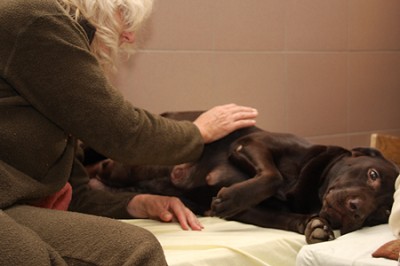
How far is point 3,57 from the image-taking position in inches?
62.6

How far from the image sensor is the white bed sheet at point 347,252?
1.59m

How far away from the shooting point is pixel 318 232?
1.98 metres

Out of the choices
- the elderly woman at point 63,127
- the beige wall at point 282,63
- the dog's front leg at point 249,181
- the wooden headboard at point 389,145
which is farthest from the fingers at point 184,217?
the wooden headboard at point 389,145

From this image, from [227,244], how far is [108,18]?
76cm

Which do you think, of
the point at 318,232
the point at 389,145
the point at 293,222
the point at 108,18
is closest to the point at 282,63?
the point at 389,145

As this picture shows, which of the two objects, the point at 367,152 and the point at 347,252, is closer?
the point at 347,252

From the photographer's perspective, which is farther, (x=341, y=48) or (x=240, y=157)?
(x=341, y=48)

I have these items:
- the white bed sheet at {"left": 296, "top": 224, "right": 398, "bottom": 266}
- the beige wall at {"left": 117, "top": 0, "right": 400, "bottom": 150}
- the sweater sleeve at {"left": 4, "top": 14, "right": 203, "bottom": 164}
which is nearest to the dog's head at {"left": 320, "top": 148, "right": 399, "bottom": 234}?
the white bed sheet at {"left": 296, "top": 224, "right": 398, "bottom": 266}

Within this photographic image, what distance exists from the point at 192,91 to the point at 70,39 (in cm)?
150

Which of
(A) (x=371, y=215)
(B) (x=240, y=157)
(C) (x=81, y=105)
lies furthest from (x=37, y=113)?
(A) (x=371, y=215)

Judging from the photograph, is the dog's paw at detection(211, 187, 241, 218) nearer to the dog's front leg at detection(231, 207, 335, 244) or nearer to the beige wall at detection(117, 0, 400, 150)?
the dog's front leg at detection(231, 207, 335, 244)

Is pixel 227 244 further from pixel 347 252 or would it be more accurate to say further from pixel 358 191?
pixel 358 191

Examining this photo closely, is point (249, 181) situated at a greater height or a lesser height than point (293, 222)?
greater

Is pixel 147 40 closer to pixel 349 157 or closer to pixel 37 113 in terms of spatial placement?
pixel 349 157
